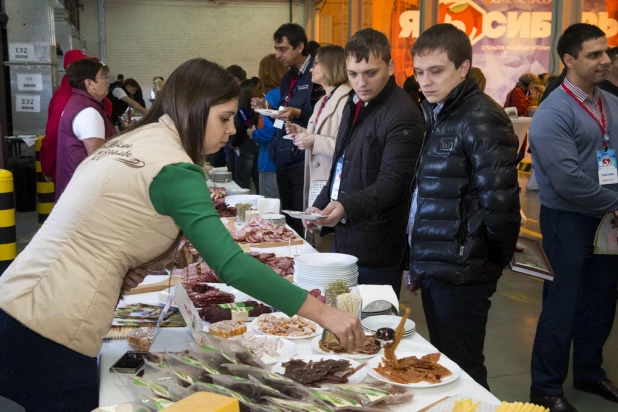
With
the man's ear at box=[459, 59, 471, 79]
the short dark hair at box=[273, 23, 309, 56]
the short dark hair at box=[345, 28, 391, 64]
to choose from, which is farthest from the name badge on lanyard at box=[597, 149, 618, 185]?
the short dark hair at box=[273, 23, 309, 56]

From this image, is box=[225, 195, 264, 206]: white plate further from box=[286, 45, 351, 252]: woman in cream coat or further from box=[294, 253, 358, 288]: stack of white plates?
box=[294, 253, 358, 288]: stack of white plates

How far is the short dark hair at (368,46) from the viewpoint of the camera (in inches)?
123

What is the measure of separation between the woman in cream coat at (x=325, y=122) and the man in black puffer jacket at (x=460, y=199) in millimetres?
1502

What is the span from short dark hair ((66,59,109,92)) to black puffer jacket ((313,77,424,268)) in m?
2.27

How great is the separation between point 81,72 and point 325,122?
1.78 meters

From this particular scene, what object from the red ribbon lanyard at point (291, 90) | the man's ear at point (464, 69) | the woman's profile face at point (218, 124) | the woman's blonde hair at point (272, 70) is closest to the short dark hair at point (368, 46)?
the man's ear at point (464, 69)

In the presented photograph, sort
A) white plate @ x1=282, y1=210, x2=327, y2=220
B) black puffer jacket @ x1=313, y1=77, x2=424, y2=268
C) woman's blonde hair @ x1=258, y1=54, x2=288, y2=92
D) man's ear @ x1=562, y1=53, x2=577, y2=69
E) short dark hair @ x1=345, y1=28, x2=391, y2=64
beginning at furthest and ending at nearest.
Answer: woman's blonde hair @ x1=258, y1=54, x2=288, y2=92, man's ear @ x1=562, y1=53, x2=577, y2=69, short dark hair @ x1=345, y1=28, x2=391, y2=64, black puffer jacket @ x1=313, y1=77, x2=424, y2=268, white plate @ x1=282, y1=210, x2=327, y2=220

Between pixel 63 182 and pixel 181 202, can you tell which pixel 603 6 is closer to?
pixel 63 182

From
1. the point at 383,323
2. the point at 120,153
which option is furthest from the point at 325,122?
the point at 120,153

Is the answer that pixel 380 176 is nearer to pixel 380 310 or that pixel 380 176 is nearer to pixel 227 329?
pixel 380 310

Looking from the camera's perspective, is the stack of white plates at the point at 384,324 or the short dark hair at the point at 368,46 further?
the short dark hair at the point at 368,46

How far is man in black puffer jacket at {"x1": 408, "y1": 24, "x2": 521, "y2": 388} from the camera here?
8.04 feet

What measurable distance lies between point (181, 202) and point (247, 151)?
630 centimetres

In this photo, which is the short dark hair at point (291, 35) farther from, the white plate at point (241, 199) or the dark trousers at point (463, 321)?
the dark trousers at point (463, 321)
